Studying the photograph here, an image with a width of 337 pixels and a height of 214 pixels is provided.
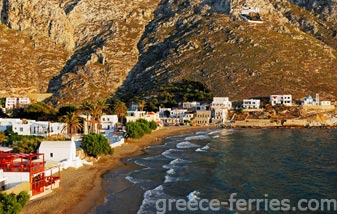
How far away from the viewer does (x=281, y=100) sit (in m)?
169

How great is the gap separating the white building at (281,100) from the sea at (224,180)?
Answer: 260 ft

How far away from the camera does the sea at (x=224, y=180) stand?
4334 centimetres

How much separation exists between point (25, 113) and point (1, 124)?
25.6m

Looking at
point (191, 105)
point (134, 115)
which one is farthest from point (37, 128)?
point (191, 105)

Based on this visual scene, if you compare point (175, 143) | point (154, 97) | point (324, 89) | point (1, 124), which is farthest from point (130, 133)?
point (324, 89)

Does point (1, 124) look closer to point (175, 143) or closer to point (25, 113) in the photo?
point (25, 113)

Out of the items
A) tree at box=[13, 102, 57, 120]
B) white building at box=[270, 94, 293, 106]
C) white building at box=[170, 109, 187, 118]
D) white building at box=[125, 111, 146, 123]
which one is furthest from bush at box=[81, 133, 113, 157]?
white building at box=[270, 94, 293, 106]

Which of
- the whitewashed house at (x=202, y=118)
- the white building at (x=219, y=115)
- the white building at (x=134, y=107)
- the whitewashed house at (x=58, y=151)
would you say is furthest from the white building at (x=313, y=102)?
the whitewashed house at (x=58, y=151)

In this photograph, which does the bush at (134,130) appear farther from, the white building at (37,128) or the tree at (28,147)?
the tree at (28,147)

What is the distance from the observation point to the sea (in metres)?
43.3

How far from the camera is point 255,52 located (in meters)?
198

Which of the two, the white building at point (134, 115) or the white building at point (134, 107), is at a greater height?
the white building at point (134, 107)

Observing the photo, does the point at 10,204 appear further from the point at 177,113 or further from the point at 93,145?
the point at 177,113

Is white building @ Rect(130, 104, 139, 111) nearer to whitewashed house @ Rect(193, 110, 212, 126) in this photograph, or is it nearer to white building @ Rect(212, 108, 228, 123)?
whitewashed house @ Rect(193, 110, 212, 126)
